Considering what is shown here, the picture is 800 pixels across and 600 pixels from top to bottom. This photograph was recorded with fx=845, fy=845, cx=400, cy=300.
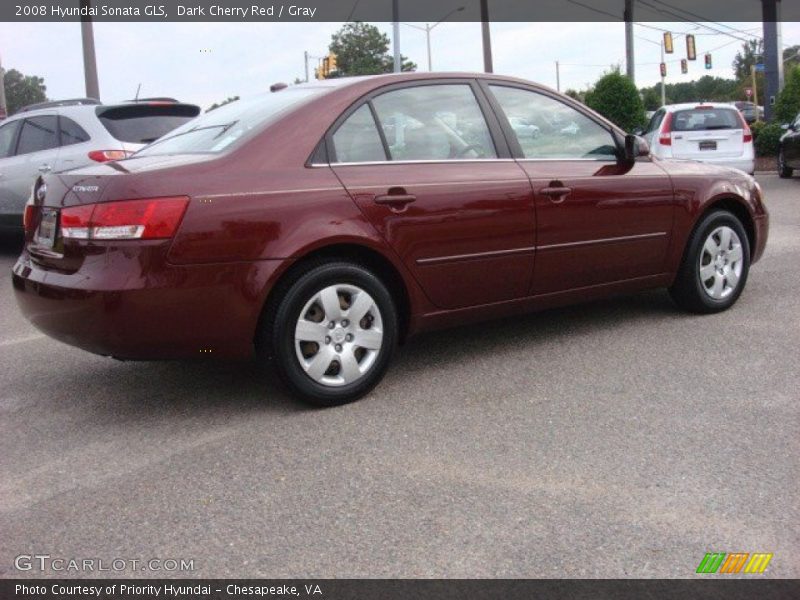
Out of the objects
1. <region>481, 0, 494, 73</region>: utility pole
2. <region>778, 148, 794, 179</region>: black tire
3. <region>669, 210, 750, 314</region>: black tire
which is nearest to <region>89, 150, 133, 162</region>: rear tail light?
<region>669, 210, 750, 314</region>: black tire

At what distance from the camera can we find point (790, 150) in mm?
15969

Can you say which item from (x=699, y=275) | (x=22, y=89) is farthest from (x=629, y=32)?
(x=22, y=89)

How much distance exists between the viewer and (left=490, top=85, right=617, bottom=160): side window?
4766 mm

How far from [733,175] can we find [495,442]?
3174 millimetres

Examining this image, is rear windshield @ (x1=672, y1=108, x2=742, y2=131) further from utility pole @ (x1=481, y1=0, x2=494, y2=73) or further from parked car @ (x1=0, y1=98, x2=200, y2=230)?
utility pole @ (x1=481, y1=0, x2=494, y2=73)

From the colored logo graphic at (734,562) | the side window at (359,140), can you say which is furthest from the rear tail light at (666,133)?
the colored logo graphic at (734,562)

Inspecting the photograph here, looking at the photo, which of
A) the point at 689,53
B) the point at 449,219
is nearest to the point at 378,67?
the point at 689,53

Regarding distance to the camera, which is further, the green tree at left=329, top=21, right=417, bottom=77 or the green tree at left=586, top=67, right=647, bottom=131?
the green tree at left=329, top=21, right=417, bottom=77

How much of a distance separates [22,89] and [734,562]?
11049 cm

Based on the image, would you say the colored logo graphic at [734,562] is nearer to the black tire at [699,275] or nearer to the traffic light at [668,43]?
the black tire at [699,275]

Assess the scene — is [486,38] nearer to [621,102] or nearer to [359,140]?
[621,102]

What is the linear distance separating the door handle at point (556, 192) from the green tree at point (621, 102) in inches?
812

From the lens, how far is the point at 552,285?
15.7 ft

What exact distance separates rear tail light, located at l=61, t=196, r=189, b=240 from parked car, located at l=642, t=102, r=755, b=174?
12.3 meters
